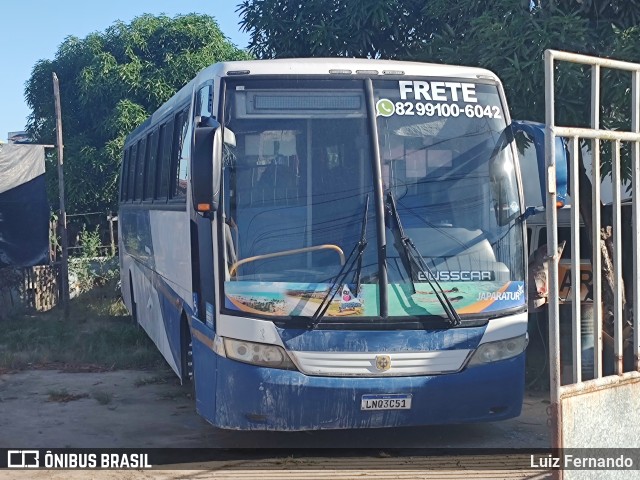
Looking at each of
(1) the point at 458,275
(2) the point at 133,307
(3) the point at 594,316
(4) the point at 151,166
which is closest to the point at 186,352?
(1) the point at 458,275

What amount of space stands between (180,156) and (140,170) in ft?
13.1

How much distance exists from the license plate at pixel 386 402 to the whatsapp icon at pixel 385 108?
2.12 m

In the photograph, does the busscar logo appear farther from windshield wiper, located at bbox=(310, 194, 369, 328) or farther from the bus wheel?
the bus wheel

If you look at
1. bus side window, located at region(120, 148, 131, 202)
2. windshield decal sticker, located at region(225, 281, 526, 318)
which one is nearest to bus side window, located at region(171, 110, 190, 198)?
windshield decal sticker, located at region(225, 281, 526, 318)

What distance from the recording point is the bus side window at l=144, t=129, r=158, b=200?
1173cm

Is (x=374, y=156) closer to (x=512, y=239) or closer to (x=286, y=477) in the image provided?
(x=512, y=239)

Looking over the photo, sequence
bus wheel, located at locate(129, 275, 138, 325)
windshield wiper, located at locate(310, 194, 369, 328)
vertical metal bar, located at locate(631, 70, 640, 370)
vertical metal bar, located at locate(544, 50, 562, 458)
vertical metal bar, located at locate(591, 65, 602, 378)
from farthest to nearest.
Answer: bus wheel, located at locate(129, 275, 138, 325) < windshield wiper, located at locate(310, 194, 369, 328) < vertical metal bar, located at locate(631, 70, 640, 370) < vertical metal bar, located at locate(591, 65, 602, 378) < vertical metal bar, located at locate(544, 50, 562, 458)

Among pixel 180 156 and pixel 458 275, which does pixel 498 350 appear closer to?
pixel 458 275

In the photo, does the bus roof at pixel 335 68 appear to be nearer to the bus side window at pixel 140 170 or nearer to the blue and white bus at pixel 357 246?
the blue and white bus at pixel 357 246

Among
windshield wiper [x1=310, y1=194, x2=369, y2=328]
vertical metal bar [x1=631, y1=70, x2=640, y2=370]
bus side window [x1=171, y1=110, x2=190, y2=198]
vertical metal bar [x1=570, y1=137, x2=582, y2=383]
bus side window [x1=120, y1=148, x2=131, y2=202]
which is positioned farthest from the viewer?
bus side window [x1=120, y1=148, x2=131, y2=202]

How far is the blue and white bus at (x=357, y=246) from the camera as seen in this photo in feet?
23.3

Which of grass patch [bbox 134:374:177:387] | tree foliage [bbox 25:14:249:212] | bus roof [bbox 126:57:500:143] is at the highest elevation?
tree foliage [bbox 25:14:249:212]

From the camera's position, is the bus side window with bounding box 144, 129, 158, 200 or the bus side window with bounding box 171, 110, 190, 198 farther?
the bus side window with bounding box 144, 129, 158, 200

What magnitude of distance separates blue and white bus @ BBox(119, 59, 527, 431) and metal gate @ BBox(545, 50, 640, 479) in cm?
140
